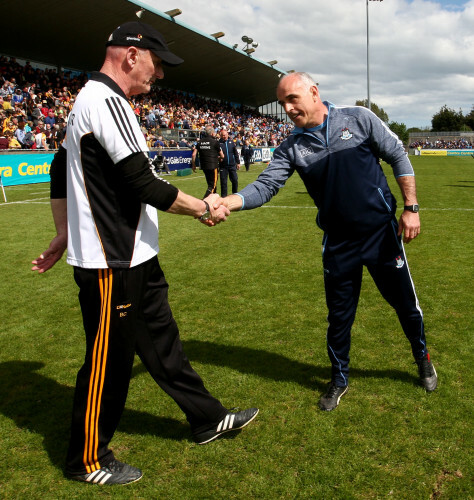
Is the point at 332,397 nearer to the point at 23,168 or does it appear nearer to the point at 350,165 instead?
the point at 350,165

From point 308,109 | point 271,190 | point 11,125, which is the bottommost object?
point 271,190

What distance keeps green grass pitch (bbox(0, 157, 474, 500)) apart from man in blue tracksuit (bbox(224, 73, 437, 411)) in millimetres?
359

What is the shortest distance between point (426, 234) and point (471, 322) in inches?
176

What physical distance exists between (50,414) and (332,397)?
197cm

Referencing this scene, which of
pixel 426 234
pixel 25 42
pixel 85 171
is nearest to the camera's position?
pixel 85 171

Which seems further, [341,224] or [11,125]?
[11,125]

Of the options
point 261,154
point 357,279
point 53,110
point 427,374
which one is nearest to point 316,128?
point 357,279

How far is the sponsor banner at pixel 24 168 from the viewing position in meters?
18.1

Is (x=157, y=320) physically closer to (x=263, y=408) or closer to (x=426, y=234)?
(x=263, y=408)

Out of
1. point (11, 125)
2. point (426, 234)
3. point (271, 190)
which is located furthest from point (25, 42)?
point (271, 190)

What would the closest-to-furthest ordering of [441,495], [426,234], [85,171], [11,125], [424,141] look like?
[85,171], [441,495], [426,234], [11,125], [424,141]

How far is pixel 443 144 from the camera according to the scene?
8369 centimetres

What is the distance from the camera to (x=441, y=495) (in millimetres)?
2395

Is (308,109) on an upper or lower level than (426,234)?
upper
